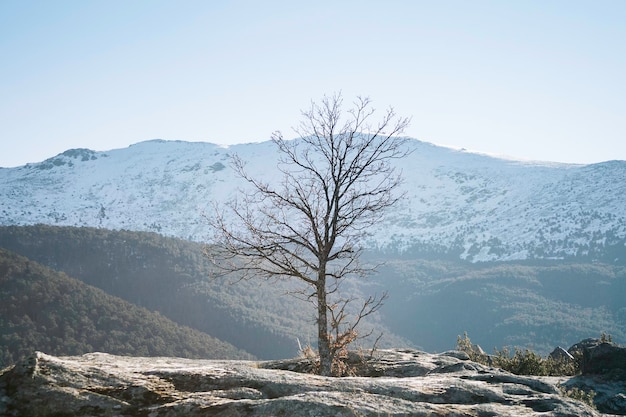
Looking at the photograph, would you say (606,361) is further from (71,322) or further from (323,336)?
(71,322)

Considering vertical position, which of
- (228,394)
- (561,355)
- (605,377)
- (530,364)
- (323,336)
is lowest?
(561,355)

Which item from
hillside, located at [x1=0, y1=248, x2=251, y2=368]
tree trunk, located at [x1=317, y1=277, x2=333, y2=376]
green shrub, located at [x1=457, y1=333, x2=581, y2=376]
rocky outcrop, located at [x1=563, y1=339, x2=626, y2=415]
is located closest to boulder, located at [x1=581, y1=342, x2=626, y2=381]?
rocky outcrop, located at [x1=563, y1=339, x2=626, y2=415]

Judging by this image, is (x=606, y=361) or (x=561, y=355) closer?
(x=606, y=361)

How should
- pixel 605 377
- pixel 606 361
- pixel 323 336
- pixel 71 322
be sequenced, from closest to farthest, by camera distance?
pixel 323 336
pixel 605 377
pixel 606 361
pixel 71 322

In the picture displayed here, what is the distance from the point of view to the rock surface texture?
7.28 metres

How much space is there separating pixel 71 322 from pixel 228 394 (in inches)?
6744

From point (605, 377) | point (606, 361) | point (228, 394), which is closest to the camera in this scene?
point (228, 394)

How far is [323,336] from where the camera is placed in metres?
14.9

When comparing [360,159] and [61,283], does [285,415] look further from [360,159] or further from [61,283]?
[61,283]

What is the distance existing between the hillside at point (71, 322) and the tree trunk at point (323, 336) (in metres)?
141

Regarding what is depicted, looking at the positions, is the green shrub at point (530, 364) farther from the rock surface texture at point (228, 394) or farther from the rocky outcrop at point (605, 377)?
the rock surface texture at point (228, 394)

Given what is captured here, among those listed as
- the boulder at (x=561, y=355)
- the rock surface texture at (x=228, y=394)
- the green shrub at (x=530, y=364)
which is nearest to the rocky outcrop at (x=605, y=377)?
the green shrub at (x=530, y=364)

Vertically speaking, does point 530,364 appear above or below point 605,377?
below

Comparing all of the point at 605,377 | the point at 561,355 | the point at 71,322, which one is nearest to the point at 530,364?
the point at 605,377
